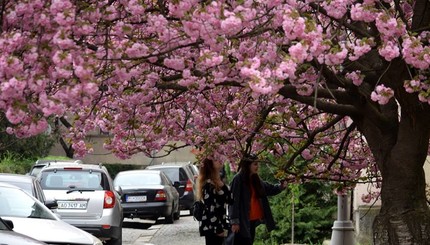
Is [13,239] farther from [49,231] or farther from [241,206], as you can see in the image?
[241,206]

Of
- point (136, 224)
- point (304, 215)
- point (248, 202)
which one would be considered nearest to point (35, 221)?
point (248, 202)

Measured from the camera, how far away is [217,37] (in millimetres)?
8414

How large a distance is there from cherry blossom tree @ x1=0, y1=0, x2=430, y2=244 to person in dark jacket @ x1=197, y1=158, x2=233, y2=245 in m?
0.34

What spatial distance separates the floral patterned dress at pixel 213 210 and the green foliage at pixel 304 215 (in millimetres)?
6553

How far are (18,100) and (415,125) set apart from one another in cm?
438

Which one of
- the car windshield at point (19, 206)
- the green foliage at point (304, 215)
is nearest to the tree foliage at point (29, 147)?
the green foliage at point (304, 215)

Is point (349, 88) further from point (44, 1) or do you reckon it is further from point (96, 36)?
point (44, 1)

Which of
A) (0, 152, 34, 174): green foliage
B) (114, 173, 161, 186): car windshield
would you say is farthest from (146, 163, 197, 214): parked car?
(0, 152, 34, 174): green foliage

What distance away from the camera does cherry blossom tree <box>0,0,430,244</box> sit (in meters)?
7.97

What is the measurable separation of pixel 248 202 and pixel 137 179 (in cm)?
1606

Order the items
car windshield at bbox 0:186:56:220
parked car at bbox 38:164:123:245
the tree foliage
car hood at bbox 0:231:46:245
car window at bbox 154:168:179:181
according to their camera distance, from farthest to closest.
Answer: the tree foliage, car window at bbox 154:168:179:181, parked car at bbox 38:164:123:245, car windshield at bbox 0:186:56:220, car hood at bbox 0:231:46:245

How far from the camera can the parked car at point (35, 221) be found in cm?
1304

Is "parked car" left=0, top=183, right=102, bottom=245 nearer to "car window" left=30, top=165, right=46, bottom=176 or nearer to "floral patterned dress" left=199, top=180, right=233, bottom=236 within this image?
"floral patterned dress" left=199, top=180, right=233, bottom=236

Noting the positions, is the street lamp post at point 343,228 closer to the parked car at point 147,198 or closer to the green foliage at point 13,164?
the parked car at point 147,198
